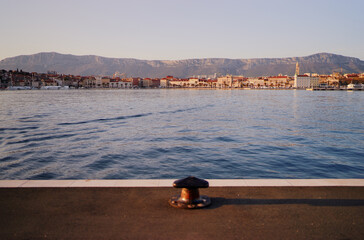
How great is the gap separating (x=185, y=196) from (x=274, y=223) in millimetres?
1389

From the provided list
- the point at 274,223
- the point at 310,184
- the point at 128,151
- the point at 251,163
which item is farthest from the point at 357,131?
the point at 274,223

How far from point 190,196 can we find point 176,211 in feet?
1.18

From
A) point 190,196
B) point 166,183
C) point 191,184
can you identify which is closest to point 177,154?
point 166,183

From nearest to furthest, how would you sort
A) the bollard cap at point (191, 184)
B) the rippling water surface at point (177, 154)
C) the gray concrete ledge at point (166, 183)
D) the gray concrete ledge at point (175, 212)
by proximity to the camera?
the gray concrete ledge at point (175, 212) < the bollard cap at point (191, 184) < the gray concrete ledge at point (166, 183) < the rippling water surface at point (177, 154)

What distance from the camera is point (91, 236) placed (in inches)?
155

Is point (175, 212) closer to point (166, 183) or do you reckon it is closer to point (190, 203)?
point (190, 203)

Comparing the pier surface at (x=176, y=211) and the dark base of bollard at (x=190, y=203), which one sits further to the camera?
the dark base of bollard at (x=190, y=203)

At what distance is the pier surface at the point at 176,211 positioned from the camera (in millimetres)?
4020

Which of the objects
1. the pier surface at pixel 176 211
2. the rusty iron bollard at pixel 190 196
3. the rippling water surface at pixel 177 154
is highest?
the rusty iron bollard at pixel 190 196

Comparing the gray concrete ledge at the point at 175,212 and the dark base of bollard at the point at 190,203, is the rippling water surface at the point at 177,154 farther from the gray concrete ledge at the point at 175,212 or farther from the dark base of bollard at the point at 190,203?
the dark base of bollard at the point at 190,203

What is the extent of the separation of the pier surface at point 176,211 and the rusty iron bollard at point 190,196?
0.39ft

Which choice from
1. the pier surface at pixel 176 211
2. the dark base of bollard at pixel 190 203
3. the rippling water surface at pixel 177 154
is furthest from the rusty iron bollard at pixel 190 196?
the rippling water surface at pixel 177 154

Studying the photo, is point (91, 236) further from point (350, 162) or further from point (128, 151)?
point (350, 162)

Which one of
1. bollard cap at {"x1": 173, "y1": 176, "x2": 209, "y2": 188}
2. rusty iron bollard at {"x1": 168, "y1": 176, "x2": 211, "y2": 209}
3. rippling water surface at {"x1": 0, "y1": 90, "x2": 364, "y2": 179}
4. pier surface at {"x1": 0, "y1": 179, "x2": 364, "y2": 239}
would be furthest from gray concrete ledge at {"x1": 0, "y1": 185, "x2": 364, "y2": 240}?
rippling water surface at {"x1": 0, "y1": 90, "x2": 364, "y2": 179}
